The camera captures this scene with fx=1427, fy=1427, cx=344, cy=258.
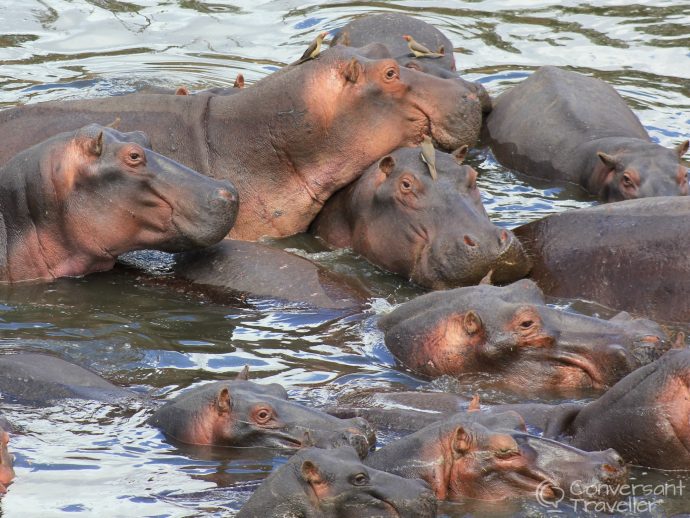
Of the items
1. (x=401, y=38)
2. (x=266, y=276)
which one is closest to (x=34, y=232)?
(x=266, y=276)

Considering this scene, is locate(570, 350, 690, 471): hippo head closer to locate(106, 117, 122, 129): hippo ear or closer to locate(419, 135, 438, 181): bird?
locate(419, 135, 438, 181): bird

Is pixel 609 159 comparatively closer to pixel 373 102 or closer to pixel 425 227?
pixel 373 102

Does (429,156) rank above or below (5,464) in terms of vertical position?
above

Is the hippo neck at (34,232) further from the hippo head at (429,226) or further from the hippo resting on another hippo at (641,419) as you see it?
the hippo resting on another hippo at (641,419)

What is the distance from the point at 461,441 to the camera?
5629 millimetres

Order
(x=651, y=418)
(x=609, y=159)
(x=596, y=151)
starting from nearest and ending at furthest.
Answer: (x=651, y=418), (x=609, y=159), (x=596, y=151)

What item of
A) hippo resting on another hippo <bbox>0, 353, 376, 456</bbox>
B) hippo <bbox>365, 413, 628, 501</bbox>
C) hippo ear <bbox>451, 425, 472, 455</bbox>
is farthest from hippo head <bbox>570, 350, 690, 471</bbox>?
hippo resting on another hippo <bbox>0, 353, 376, 456</bbox>

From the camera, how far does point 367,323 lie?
7840 mm

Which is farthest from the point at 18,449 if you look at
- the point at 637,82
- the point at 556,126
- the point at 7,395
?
the point at 637,82

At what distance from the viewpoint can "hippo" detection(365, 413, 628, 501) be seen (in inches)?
218

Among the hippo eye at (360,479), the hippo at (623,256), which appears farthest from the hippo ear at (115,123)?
the hippo eye at (360,479)

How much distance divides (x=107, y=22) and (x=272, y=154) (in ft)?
19.1

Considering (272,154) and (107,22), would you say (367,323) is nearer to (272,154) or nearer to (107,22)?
(272,154)

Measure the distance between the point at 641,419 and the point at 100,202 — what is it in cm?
358
